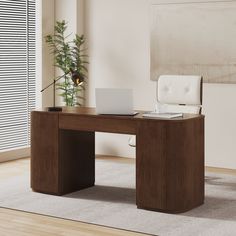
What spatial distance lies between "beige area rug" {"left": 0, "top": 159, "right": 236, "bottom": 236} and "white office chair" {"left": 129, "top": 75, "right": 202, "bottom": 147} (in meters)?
0.59

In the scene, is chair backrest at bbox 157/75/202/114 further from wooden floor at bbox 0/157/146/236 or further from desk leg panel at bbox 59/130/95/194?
wooden floor at bbox 0/157/146/236

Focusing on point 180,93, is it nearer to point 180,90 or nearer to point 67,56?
point 180,90

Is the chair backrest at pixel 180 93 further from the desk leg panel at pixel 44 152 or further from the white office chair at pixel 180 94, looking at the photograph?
the desk leg panel at pixel 44 152

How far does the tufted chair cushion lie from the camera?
222 inches

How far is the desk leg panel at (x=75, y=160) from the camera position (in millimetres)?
5301

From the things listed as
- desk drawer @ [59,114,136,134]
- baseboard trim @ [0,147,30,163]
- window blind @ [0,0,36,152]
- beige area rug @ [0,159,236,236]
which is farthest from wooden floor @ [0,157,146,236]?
window blind @ [0,0,36,152]

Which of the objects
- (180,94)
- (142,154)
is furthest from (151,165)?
(180,94)

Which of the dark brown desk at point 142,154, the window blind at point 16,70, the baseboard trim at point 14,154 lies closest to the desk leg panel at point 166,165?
the dark brown desk at point 142,154

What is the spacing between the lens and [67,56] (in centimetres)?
733

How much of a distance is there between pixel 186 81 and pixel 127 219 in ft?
5.61

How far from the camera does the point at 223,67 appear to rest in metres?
6.52

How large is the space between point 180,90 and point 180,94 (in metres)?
0.04

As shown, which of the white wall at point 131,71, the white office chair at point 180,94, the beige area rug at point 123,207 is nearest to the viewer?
the beige area rug at point 123,207

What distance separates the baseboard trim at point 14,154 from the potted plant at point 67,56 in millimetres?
765
